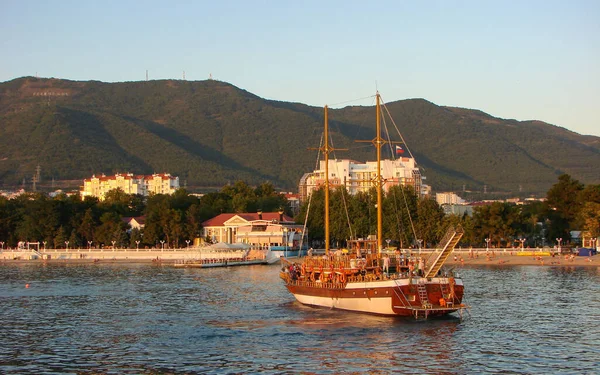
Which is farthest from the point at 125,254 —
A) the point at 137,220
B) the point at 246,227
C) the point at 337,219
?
the point at 337,219

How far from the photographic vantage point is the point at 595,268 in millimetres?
95750

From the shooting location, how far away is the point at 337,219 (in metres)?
135

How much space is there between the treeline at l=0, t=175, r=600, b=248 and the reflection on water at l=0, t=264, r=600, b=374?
159 feet

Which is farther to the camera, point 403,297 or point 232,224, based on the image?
point 232,224

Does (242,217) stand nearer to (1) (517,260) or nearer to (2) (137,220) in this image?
(2) (137,220)

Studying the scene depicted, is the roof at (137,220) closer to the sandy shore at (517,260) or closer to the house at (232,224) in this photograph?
the house at (232,224)

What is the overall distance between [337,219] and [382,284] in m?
85.7

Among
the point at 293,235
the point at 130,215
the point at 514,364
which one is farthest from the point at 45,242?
the point at 514,364

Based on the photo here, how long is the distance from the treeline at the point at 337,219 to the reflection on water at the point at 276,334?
48.4 m

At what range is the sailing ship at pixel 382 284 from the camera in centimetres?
4819

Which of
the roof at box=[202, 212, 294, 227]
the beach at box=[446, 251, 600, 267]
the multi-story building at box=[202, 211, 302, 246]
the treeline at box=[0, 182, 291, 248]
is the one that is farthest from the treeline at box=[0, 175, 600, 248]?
the beach at box=[446, 251, 600, 267]

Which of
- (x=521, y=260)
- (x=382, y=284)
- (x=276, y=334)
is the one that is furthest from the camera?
(x=521, y=260)

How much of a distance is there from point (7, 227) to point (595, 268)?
102862 millimetres

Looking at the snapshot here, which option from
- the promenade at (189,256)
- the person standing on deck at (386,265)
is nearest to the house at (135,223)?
the promenade at (189,256)
